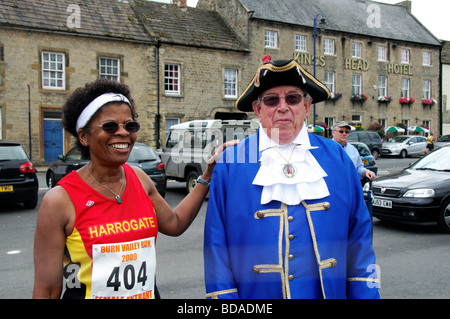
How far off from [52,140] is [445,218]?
1936cm

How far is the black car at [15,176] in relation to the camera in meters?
9.62

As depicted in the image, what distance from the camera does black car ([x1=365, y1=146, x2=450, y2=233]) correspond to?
7477 millimetres

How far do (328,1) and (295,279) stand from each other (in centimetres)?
3476

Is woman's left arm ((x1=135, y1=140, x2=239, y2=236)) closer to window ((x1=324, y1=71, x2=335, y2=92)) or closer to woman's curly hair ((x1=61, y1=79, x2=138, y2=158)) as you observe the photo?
woman's curly hair ((x1=61, y1=79, x2=138, y2=158))

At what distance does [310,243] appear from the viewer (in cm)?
228

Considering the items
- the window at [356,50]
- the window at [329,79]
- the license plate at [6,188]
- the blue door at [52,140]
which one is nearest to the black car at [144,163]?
the license plate at [6,188]

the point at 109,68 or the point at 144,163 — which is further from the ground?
the point at 109,68

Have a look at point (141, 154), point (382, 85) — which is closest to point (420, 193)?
point (141, 154)

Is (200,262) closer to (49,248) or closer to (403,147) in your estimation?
(49,248)

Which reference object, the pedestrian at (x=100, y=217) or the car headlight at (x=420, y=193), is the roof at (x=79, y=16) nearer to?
the car headlight at (x=420, y=193)

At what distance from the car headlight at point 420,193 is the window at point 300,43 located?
23.7m

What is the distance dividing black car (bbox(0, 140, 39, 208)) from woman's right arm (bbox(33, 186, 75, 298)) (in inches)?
337

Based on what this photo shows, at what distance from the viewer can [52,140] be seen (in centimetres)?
2188

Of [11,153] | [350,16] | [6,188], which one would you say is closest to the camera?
[6,188]
